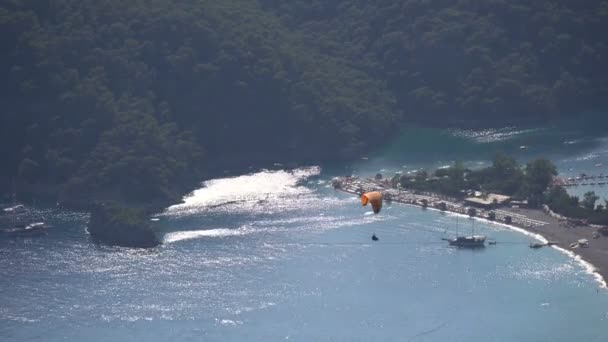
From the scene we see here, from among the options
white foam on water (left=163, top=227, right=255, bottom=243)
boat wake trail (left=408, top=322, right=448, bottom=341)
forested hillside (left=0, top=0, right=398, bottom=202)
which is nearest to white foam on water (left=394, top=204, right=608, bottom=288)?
boat wake trail (left=408, top=322, right=448, bottom=341)

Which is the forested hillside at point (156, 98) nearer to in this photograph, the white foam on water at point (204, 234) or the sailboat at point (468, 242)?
the white foam on water at point (204, 234)

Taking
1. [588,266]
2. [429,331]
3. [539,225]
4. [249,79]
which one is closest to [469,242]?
[539,225]

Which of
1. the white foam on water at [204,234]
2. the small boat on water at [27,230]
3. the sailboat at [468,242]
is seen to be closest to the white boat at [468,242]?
the sailboat at [468,242]

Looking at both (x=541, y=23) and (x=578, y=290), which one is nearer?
(x=578, y=290)

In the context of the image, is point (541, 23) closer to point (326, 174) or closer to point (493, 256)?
point (326, 174)

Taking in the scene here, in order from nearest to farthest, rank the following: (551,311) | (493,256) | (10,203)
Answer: (551,311) < (493,256) < (10,203)

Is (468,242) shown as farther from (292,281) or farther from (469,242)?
(292,281)

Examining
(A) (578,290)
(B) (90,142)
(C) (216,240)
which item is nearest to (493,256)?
(A) (578,290)
